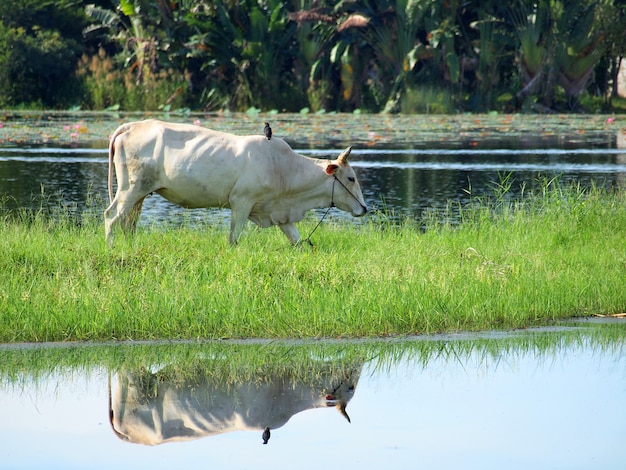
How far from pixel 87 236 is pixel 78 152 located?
47.6 ft

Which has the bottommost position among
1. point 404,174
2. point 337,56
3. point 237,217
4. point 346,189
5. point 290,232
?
point 404,174

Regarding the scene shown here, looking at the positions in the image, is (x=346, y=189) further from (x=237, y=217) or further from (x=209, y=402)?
(x=209, y=402)

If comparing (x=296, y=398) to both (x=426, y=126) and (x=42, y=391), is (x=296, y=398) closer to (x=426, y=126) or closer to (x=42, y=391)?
(x=42, y=391)

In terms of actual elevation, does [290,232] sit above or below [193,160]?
below

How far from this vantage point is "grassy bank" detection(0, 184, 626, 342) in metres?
7.56

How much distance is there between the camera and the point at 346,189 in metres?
10.9

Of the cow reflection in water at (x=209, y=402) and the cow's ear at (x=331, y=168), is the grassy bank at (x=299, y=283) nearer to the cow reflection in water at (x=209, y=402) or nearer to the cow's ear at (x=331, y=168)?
the cow's ear at (x=331, y=168)

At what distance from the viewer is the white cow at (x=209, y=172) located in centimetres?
1048

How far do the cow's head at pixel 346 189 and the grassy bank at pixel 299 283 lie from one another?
1.10 ft

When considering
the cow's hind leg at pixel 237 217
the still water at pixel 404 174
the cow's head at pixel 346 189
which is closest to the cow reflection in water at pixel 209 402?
the cow's hind leg at pixel 237 217

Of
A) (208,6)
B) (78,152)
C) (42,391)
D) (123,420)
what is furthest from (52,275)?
(208,6)

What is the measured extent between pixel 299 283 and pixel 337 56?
94.5 feet

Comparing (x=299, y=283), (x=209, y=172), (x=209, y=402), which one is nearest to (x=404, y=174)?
(x=209, y=172)

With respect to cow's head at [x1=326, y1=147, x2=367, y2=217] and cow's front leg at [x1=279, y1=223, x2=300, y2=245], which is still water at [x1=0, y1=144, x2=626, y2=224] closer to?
cow's head at [x1=326, y1=147, x2=367, y2=217]
